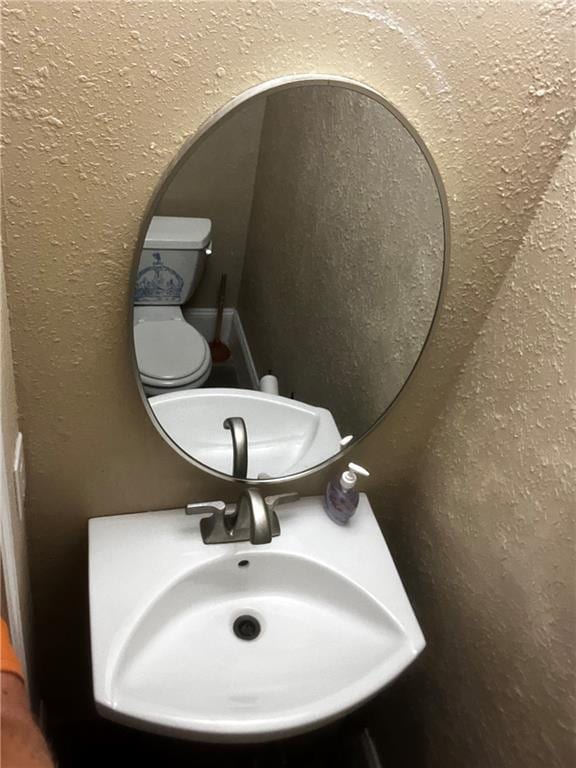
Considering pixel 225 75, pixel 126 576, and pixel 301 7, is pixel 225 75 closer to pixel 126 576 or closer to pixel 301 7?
pixel 301 7

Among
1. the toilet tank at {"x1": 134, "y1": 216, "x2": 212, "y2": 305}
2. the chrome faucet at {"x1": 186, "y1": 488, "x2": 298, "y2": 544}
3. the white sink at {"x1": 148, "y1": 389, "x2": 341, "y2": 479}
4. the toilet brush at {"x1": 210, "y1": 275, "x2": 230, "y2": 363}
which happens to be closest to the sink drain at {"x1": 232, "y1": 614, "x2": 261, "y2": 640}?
the chrome faucet at {"x1": 186, "y1": 488, "x2": 298, "y2": 544}

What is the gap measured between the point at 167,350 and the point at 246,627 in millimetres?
537

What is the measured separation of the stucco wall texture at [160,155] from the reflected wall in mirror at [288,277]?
31mm

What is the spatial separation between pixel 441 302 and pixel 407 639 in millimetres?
547

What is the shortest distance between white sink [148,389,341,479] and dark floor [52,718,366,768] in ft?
2.55

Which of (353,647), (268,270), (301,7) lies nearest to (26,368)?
(268,270)

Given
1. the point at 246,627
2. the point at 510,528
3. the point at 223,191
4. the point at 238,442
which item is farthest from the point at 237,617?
the point at 223,191

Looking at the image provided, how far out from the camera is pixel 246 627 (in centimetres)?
110

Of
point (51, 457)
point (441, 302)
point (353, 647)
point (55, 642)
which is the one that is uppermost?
point (441, 302)

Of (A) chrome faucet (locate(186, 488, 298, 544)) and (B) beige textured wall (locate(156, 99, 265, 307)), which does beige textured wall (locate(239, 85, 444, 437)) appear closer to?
(B) beige textured wall (locate(156, 99, 265, 307))

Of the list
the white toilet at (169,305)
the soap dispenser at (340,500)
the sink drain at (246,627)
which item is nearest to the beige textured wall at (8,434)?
the white toilet at (169,305)

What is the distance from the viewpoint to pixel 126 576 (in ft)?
3.30

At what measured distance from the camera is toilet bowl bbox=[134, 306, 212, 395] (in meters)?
0.85

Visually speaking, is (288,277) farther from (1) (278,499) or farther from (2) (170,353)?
(1) (278,499)
